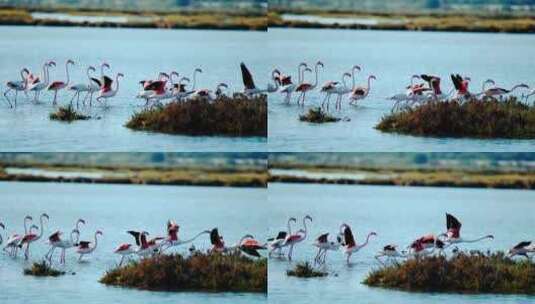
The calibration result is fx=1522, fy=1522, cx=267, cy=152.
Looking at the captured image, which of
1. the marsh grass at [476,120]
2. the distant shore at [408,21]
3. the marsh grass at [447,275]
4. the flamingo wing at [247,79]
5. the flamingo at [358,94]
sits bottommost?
the marsh grass at [447,275]

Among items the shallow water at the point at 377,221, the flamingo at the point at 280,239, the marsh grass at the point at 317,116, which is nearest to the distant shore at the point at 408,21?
the marsh grass at the point at 317,116

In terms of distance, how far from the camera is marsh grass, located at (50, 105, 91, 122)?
9.45 meters

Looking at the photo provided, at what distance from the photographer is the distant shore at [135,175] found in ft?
30.9

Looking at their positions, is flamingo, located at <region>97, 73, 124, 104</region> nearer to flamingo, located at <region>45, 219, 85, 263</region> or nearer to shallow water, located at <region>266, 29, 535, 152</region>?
flamingo, located at <region>45, 219, 85, 263</region>

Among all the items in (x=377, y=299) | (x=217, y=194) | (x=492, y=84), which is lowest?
(x=377, y=299)

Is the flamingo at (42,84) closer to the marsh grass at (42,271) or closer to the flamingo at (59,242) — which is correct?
the flamingo at (59,242)

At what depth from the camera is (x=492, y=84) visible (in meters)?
9.53

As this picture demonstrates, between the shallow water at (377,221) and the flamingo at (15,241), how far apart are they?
4.99ft

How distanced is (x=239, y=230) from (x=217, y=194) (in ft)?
0.89

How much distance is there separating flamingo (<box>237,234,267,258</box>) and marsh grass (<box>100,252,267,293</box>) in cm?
4

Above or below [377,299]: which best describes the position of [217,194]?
above

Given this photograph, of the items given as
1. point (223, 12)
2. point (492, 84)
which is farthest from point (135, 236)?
point (492, 84)

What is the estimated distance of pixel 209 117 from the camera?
947cm

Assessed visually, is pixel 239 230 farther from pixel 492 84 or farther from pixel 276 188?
pixel 492 84
